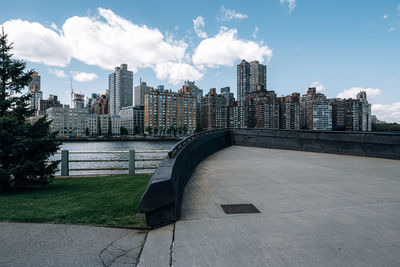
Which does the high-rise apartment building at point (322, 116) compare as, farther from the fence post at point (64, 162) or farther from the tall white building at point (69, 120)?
the fence post at point (64, 162)

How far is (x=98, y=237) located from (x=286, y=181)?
5.74 meters

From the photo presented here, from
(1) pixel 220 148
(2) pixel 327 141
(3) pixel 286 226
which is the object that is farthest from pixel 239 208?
(1) pixel 220 148

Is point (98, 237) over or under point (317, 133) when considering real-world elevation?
under

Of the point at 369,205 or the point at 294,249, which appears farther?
the point at 369,205

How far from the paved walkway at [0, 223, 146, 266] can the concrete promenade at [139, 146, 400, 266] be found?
1.00 ft

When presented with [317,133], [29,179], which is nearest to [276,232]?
[29,179]

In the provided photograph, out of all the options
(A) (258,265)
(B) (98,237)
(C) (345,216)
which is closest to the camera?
(A) (258,265)

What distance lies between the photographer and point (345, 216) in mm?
4516

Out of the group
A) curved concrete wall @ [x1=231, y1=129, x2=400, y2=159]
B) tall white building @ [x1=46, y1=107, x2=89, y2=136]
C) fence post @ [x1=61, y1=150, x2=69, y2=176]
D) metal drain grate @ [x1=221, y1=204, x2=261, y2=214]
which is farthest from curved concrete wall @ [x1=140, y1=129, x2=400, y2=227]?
tall white building @ [x1=46, y1=107, x2=89, y2=136]

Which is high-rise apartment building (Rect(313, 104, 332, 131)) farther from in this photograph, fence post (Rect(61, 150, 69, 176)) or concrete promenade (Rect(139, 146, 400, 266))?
fence post (Rect(61, 150, 69, 176))

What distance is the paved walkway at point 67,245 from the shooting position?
3.01 metres

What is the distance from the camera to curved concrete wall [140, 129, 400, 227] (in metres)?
4.21

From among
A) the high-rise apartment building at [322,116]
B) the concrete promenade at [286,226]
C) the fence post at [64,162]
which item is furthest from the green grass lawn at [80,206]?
the high-rise apartment building at [322,116]

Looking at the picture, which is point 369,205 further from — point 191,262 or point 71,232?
point 71,232
